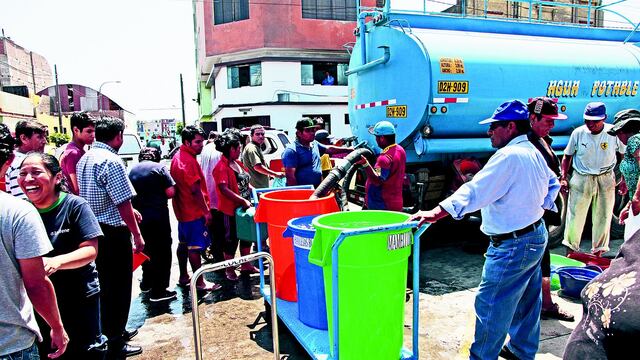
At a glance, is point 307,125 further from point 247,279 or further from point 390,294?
point 390,294

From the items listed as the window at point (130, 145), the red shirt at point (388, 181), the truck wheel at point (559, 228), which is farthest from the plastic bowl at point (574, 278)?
the window at point (130, 145)

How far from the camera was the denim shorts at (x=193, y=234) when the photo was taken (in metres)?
4.70

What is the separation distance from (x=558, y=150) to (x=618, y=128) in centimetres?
235

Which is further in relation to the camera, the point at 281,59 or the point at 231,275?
the point at 281,59

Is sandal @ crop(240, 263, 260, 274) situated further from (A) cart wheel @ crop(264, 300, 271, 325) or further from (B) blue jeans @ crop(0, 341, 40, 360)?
(B) blue jeans @ crop(0, 341, 40, 360)

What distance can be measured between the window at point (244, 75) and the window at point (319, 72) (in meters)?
2.58

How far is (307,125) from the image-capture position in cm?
514

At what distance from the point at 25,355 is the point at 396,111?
15.6 feet

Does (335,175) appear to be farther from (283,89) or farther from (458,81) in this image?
(283,89)

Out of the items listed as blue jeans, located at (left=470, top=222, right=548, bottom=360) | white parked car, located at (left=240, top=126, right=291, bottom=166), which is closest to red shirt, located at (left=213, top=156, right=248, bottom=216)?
blue jeans, located at (left=470, top=222, right=548, bottom=360)

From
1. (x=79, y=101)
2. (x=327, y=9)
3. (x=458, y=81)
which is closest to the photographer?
(x=458, y=81)

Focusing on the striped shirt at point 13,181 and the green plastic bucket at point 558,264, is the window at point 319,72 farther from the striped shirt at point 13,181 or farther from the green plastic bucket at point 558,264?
the striped shirt at point 13,181

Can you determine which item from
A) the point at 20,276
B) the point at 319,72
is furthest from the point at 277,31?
the point at 20,276

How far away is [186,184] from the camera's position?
15.0 ft
